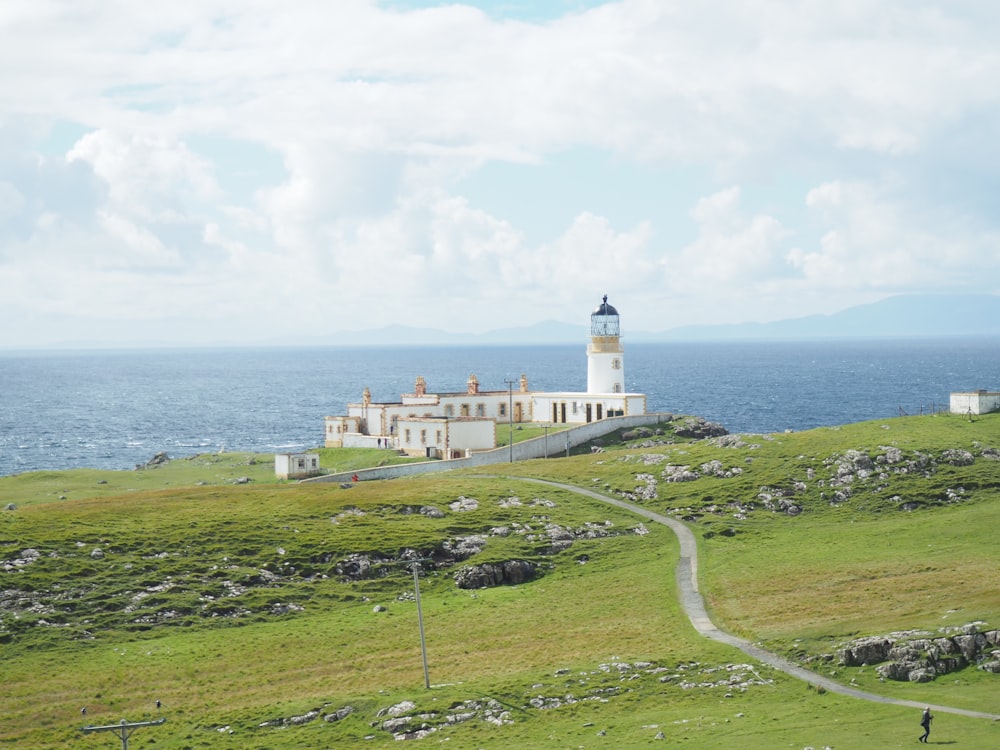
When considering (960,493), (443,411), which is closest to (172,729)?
(960,493)

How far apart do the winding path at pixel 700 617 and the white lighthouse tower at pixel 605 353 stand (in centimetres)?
3492

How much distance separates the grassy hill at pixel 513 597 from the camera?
178 ft

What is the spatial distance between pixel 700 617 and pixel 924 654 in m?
14.9

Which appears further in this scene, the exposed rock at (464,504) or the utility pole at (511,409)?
the utility pole at (511,409)

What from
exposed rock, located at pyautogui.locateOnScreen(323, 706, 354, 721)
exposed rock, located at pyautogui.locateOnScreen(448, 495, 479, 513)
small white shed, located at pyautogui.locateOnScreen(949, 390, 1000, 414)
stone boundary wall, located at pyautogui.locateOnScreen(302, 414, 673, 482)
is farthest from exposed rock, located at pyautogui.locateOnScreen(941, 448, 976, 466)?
exposed rock, located at pyautogui.locateOnScreen(323, 706, 354, 721)

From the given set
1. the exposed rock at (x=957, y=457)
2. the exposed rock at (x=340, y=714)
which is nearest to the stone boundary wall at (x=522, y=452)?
the exposed rock at (x=957, y=457)

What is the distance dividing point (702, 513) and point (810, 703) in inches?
1543

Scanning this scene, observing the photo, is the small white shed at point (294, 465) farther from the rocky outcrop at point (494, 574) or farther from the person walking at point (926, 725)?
the person walking at point (926, 725)

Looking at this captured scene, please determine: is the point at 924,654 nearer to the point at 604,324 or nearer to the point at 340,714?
the point at 340,714

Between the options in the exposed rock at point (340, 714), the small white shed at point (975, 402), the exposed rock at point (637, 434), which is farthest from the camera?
the exposed rock at point (637, 434)

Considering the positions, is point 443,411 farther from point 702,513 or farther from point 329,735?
point 329,735

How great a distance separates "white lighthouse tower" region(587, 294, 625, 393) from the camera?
134 meters

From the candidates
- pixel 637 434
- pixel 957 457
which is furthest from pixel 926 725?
pixel 637 434

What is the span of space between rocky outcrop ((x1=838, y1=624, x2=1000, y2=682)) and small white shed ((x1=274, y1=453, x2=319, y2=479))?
6242cm
